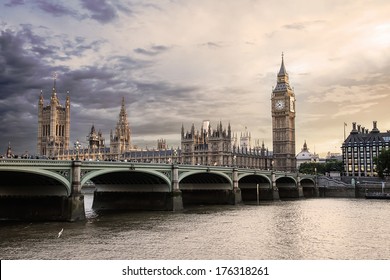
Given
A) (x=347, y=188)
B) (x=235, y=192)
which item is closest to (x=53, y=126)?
(x=347, y=188)

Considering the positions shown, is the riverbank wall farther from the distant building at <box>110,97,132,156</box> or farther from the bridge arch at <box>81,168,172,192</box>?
the distant building at <box>110,97,132,156</box>

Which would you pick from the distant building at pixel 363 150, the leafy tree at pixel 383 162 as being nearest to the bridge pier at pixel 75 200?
the leafy tree at pixel 383 162

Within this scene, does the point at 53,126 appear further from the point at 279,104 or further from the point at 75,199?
the point at 75,199

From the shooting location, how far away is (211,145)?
4528 inches

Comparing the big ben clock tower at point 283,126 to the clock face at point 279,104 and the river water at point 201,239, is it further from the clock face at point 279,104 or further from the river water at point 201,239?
the river water at point 201,239

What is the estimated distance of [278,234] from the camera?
28.1m

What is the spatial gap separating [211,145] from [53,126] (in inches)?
2673

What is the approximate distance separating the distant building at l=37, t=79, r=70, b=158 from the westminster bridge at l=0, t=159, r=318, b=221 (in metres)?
101

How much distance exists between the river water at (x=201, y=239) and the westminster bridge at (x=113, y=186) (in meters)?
2.51

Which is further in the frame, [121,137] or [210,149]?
[121,137]

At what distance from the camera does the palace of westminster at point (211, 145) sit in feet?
377

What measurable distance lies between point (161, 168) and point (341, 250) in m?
24.0
